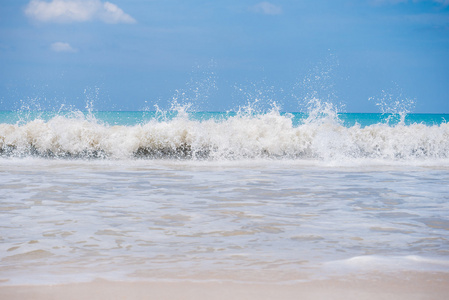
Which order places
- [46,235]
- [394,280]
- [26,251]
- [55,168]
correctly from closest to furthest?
[394,280], [26,251], [46,235], [55,168]

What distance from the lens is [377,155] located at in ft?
37.1

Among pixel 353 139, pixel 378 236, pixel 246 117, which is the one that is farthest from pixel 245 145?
pixel 378 236

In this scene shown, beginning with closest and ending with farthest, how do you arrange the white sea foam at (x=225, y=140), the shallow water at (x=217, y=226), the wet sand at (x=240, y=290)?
1. the wet sand at (x=240, y=290)
2. the shallow water at (x=217, y=226)
3. the white sea foam at (x=225, y=140)

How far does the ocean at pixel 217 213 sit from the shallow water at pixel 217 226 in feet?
0.04

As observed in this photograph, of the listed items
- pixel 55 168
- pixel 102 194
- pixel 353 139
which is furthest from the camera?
pixel 353 139

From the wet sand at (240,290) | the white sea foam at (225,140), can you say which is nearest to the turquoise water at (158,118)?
the white sea foam at (225,140)

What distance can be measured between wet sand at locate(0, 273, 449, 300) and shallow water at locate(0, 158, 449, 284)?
0.40ft

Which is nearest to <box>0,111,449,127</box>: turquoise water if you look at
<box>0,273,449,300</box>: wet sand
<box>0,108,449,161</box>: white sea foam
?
<box>0,108,449,161</box>: white sea foam

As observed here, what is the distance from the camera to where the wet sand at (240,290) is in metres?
2.44

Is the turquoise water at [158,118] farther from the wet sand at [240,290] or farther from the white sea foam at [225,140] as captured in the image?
the wet sand at [240,290]

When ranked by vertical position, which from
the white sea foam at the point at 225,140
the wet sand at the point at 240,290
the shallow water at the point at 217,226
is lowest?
the wet sand at the point at 240,290

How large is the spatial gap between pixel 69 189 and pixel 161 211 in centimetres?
186

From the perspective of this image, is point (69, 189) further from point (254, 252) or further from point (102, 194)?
point (254, 252)

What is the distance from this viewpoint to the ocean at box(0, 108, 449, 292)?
2939mm
